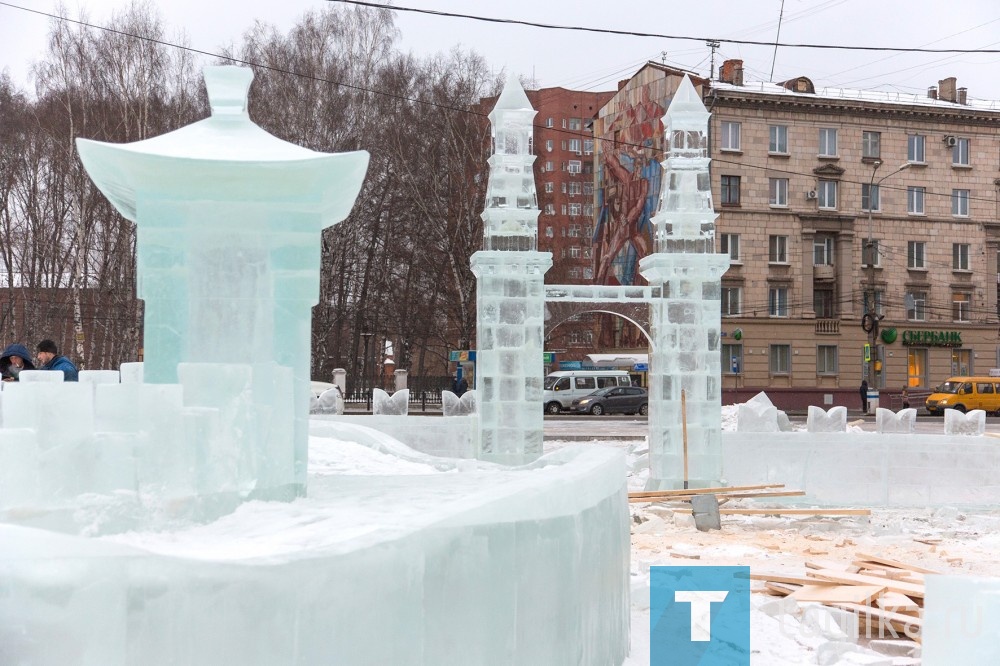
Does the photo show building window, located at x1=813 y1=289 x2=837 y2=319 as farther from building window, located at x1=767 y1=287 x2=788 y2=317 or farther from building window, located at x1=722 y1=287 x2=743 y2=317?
building window, located at x1=722 y1=287 x2=743 y2=317

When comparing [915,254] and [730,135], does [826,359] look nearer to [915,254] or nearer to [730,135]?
[915,254]

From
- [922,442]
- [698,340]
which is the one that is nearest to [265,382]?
[698,340]

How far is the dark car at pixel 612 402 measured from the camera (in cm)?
3788

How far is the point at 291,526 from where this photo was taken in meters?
4.48

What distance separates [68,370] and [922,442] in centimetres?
1296

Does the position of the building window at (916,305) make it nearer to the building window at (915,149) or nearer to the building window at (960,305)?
the building window at (960,305)

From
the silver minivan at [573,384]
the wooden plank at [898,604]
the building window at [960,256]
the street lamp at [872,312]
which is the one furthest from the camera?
the building window at [960,256]

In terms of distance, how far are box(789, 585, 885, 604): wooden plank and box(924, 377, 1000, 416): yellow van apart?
1274 inches

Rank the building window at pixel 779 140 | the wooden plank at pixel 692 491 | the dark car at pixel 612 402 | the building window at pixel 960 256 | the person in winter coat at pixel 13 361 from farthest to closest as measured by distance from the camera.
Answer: the building window at pixel 960 256 → the building window at pixel 779 140 → the dark car at pixel 612 402 → the wooden plank at pixel 692 491 → the person in winter coat at pixel 13 361

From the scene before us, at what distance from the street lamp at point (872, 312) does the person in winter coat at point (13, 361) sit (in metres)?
32.6

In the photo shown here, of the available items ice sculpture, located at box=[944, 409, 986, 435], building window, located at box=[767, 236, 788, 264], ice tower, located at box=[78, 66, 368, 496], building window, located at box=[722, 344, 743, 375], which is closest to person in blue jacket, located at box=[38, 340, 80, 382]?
ice tower, located at box=[78, 66, 368, 496]

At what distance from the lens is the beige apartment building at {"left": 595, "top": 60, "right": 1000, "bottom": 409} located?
135ft

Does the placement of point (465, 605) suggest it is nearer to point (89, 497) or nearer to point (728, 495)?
point (89, 497)

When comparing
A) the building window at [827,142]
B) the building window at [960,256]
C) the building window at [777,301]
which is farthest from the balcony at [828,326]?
the building window at [827,142]
